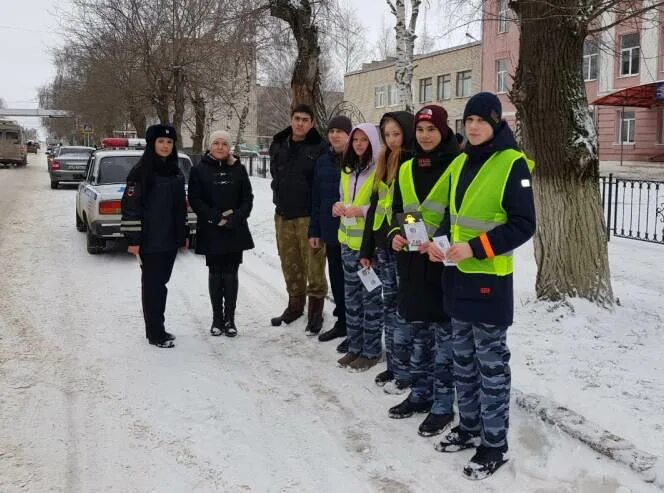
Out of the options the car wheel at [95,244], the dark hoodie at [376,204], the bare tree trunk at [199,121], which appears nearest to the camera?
the dark hoodie at [376,204]

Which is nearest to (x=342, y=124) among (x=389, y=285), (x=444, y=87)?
(x=389, y=285)

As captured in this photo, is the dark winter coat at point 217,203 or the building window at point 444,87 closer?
the dark winter coat at point 217,203

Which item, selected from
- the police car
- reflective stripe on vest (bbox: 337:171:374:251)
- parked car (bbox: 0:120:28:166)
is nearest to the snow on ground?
reflective stripe on vest (bbox: 337:171:374:251)

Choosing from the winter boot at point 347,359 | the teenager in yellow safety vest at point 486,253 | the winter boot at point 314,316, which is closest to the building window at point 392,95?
the winter boot at point 314,316

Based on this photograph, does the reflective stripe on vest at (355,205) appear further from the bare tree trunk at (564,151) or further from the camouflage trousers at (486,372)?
the bare tree trunk at (564,151)

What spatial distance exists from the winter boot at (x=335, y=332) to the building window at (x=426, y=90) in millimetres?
43540

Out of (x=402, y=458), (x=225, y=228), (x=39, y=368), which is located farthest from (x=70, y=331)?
(x=402, y=458)

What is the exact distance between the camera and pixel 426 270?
158 inches

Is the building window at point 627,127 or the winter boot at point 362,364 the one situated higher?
the building window at point 627,127

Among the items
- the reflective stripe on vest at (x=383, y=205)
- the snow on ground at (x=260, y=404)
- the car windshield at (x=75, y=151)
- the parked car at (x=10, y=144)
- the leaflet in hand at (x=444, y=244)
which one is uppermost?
the parked car at (x=10, y=144)

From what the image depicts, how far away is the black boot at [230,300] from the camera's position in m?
6.25

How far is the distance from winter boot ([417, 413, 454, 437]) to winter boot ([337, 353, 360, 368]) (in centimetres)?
127

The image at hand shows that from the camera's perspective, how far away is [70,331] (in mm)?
6383

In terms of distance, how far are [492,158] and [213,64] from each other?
20819 millimetres
